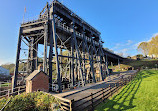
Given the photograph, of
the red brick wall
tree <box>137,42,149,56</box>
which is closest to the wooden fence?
the red brick wall

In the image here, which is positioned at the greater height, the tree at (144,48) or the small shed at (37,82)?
the tree at (144,48)

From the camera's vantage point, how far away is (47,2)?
1591 cm

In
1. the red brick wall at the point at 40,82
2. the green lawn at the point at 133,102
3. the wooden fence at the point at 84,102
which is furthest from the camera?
the red brick wall at the point at 40,82

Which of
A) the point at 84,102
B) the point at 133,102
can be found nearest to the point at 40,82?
the point at 84,102

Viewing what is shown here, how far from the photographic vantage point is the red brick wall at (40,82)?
9633 millimetres

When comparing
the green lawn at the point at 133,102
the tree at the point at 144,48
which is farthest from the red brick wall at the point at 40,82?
the tree at the point at 144,48

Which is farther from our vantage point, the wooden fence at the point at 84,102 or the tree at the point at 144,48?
the tree at the point at 144,48

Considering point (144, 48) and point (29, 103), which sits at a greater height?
point (144, 48)

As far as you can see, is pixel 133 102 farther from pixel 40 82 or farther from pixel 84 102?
pixel 40 82

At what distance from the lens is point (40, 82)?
33.3 ft

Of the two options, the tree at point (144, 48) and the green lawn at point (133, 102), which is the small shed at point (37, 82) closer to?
the green lawn at point (133, 102)

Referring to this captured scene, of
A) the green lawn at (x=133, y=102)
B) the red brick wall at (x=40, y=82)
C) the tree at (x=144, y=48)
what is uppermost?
the tree at (x=144, y=48)

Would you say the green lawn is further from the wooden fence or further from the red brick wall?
the red brick wall

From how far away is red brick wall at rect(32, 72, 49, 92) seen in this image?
9633 millimetres
